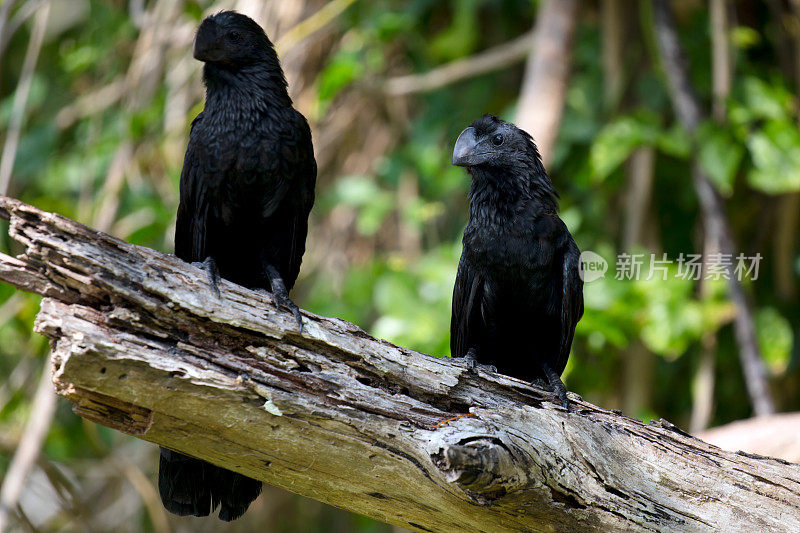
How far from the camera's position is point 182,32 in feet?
18.3

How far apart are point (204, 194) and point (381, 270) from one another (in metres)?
2.00

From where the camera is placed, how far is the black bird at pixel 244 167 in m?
3.15

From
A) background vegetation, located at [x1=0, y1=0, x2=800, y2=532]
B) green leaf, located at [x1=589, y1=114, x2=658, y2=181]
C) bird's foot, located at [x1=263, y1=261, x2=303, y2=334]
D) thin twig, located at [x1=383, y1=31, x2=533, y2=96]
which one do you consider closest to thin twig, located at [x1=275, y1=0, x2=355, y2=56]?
background vegetation, located at [x1=0, y1=0, x2=800, y2=532]

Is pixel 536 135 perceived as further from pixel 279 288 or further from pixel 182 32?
pixel 182 32

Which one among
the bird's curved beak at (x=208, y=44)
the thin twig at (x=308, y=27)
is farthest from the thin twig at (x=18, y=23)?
the bird's curved beak at (x=208, y=44)

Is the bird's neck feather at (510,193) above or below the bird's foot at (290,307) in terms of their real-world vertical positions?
above

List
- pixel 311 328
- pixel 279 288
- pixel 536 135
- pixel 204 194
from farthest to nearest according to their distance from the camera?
pixel 536 135 → pixel 204 194 → pixel 279 288 → pixel 311 328

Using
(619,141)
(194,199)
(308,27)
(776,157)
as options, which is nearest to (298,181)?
(194,199)

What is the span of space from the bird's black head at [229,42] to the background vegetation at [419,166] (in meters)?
1.60

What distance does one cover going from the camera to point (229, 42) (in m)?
3.27

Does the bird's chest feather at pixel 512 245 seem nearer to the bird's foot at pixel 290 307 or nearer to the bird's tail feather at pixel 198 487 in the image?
the bird's foot at pixel 290 307

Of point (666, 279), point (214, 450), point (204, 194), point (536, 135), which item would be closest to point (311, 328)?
point (214, 450)
